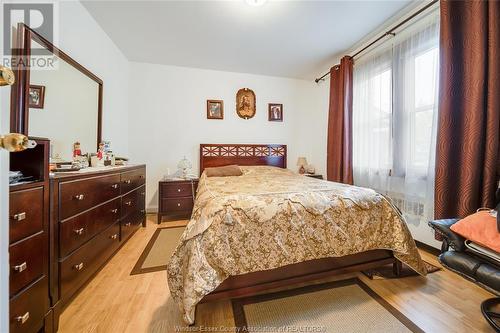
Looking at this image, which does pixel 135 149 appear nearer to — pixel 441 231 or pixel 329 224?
pixel 329 224

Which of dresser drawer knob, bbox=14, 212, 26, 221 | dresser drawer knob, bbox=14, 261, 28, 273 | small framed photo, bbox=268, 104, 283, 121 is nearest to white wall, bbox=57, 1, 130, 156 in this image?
dresser drawer knob, bbox=14, 212, 26, 221

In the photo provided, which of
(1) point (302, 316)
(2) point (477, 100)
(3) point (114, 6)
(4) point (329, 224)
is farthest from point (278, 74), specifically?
(1) point (302, 316)

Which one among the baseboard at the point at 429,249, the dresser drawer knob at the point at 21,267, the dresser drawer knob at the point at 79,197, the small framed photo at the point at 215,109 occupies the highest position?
the small framed photo at the point at 215,109

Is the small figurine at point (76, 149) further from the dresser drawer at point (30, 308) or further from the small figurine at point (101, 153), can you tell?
the dresser drawer at point (30, 308)

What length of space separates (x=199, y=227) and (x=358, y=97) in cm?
276

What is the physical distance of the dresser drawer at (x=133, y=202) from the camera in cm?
217

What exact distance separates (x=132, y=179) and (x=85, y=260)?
3.44ft

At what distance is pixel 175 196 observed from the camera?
3.04 m

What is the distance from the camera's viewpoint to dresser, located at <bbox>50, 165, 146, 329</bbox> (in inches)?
46.9

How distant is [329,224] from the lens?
1.41 m

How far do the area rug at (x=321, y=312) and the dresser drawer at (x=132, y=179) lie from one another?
5.24ft

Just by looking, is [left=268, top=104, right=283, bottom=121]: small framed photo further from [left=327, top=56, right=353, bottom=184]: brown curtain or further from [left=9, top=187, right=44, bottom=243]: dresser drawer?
[left=9, top=187, right=44, bottom=243]: dresser drawer

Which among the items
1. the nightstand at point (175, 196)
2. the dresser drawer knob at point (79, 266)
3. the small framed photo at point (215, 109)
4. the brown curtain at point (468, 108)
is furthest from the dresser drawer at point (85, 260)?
the brown curtain at point (468, 108)

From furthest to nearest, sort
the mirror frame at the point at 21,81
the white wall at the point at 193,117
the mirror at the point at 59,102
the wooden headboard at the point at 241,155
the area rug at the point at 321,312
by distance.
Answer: the wooden headboard at the point at 241,155, the white wall at the point at 193,117, the mirror at the point at 59,102, the mirror frame at the point at 21,81, the area rug at the point at 321,312
